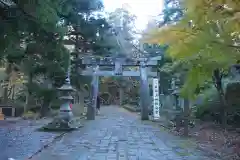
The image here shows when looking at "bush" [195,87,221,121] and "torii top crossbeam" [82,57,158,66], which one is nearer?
"bush" [195,87,221,121]

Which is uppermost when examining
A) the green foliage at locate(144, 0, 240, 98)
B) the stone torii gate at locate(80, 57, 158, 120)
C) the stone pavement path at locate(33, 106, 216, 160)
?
the stone torii gate at locate(80, 57, 158, 120)


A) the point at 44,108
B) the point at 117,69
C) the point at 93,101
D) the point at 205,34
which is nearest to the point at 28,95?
the point at 44,108

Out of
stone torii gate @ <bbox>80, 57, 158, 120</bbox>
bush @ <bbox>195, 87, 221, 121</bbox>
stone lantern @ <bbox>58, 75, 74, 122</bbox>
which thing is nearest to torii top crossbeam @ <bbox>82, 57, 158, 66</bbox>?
Answer: stone torii gate @ <bbox>80, 57, 158, 120</bbox>

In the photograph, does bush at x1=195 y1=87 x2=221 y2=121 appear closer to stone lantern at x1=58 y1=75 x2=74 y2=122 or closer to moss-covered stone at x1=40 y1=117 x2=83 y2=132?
stone lantern at x1=58 y1=75 x2=74 y2=122

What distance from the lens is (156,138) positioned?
33.3ft

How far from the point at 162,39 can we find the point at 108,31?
59.2ft

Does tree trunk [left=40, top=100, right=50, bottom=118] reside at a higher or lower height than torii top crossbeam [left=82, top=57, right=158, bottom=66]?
lower

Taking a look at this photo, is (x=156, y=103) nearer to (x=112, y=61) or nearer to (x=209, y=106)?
(x=112, y=61)

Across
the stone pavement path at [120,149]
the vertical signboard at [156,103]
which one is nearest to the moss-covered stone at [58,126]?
the stone pavement path at [120,149]

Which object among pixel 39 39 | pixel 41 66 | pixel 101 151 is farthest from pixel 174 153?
pixel 41 66

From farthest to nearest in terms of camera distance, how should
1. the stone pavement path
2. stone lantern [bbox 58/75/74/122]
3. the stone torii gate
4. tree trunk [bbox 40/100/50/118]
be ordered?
the stone torii gate, tree trunk [bbox 40/100/50/118], stone lantern [bbox 58/75/74/122], the stone pavement path

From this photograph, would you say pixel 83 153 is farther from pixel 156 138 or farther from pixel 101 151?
pixel 156 138

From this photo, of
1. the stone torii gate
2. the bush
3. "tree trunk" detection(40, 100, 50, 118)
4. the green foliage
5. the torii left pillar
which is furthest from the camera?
the stone torii gate

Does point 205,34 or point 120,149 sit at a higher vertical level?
point 205,34
